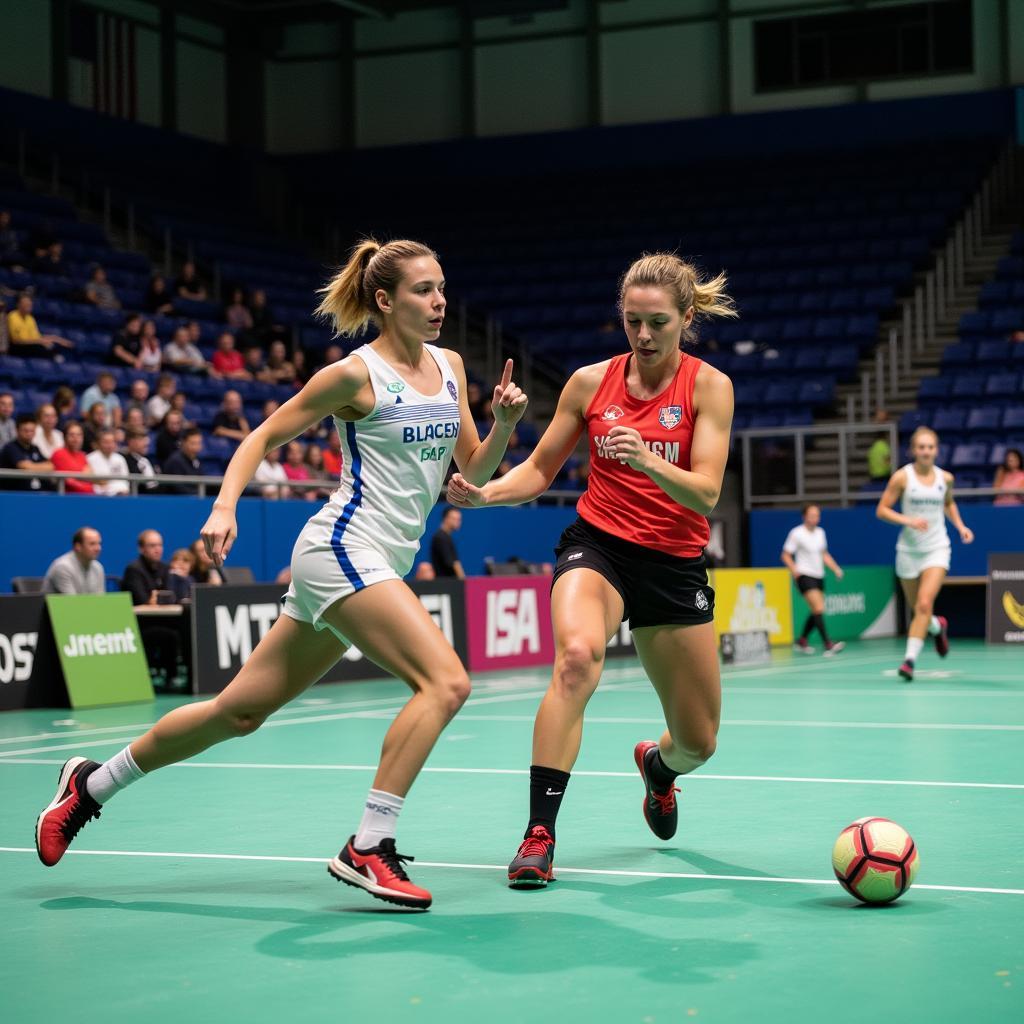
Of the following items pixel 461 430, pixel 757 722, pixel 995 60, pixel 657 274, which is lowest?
pixel 757 722

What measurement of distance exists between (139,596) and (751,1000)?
12.5 metres

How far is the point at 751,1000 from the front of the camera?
4406 millimetres

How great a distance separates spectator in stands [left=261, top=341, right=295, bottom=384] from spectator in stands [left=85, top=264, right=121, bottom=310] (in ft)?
7.69

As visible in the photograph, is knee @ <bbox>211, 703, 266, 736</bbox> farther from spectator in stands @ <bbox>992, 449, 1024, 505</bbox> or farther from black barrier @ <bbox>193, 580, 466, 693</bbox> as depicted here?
spectator in stands @ <bbox>992, 449, 1024, 505</bbox>

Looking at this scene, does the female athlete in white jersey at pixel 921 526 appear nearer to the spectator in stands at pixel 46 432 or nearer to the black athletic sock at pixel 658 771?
the spectator in stands at pixel 46 432

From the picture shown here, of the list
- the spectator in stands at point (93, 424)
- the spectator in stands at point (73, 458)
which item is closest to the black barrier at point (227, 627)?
the spectator in stands at point (73, 458)

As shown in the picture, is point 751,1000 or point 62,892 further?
point 62,892

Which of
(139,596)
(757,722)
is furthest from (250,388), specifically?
(757,722)

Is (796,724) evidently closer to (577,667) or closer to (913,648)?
(913,648)

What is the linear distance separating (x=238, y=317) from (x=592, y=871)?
2063 cm

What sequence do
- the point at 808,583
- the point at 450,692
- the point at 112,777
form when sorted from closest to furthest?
the point at 450,692, the point at 112,777, the point at 808,583

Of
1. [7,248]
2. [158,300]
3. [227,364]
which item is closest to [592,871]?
[227,364]

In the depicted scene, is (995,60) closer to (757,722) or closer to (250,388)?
(250,388)

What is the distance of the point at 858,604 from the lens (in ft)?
Answer: 80.8
